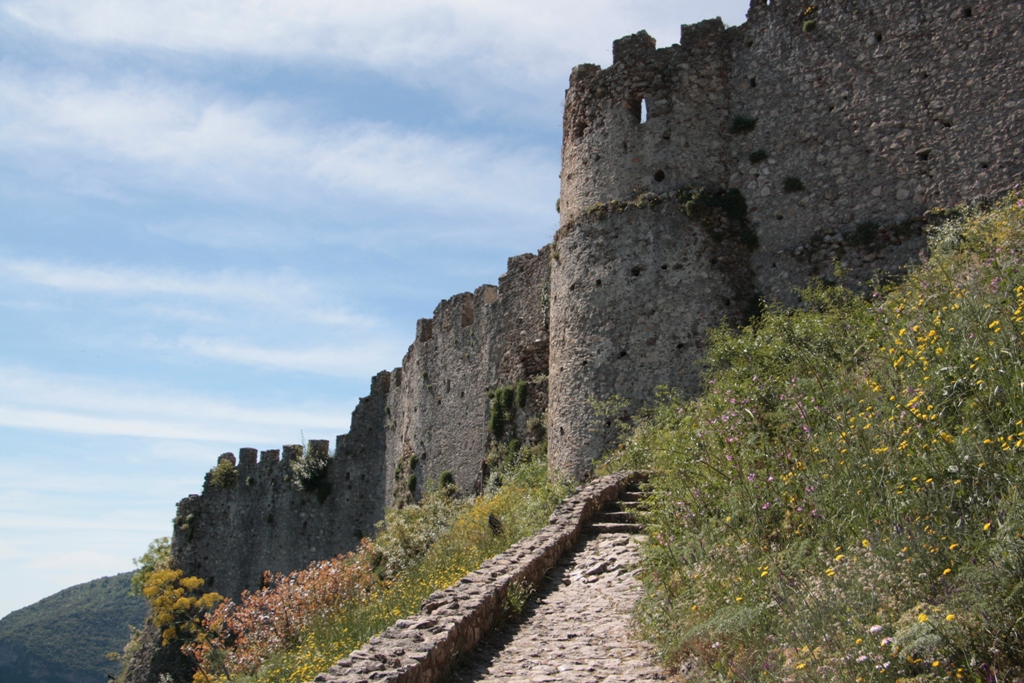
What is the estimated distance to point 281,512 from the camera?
32500 mm

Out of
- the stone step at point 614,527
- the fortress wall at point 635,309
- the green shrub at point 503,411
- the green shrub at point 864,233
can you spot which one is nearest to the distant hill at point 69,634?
the green shrub at point 503,411

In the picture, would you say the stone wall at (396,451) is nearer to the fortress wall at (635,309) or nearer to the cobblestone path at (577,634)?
the fortress wall at (635,309)

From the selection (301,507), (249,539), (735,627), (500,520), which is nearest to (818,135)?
(500,520)

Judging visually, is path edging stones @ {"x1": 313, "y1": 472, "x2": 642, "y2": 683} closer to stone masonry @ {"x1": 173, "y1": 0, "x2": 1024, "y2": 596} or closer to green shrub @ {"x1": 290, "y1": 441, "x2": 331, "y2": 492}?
stone masonry @ {"x1": 173, "y1": 0, "x2": 1024, "y2": 596}

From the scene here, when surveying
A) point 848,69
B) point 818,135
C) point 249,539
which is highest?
point 848,69

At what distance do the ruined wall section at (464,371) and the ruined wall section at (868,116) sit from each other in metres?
6.33

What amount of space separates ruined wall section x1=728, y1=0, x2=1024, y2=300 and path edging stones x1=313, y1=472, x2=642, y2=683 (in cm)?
654

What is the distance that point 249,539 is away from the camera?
1320 inches

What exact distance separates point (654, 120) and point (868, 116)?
3.52 meters

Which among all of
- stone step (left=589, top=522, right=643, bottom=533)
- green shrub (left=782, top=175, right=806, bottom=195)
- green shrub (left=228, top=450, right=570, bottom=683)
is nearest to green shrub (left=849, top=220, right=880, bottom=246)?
green shrub (left=782, top=175, right=806, bottom=195)

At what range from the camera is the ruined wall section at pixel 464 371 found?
2091cm

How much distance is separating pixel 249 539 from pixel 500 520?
23.3 meters

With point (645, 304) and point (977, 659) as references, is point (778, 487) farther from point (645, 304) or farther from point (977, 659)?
point (645, 304)

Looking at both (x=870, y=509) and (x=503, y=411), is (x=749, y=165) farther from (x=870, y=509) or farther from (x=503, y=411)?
(x=870, y=509)
